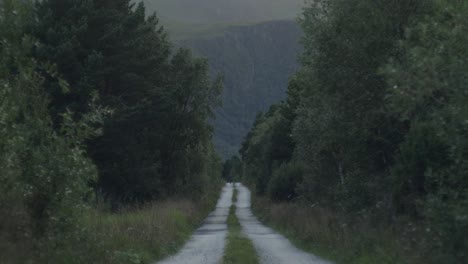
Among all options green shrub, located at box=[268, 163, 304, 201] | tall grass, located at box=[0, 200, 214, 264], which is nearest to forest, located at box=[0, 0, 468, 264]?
tall grass, located at box=[0, 200, 214, 264]

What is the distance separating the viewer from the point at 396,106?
13883 mm

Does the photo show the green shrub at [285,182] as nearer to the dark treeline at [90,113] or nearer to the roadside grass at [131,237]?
the dark treeline at [90,113]

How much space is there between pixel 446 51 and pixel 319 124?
48.6ft

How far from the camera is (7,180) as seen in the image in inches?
605

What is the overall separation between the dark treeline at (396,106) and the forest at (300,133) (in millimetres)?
46

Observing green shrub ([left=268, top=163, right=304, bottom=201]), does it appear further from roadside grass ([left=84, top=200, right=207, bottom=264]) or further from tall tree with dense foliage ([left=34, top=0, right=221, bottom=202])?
roadside grass ([left=84, top=200, right=207, bottom=264])

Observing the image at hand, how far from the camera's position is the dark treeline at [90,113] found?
52.1 feet

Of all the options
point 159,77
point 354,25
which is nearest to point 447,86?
point 354,25

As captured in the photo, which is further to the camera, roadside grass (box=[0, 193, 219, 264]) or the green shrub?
the green shrub

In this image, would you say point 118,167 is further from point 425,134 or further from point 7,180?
point 7,180

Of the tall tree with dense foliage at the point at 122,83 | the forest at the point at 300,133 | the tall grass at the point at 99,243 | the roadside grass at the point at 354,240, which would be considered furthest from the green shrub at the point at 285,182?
the tall grass at the point at 99,243

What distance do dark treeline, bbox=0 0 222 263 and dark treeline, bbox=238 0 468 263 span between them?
6830 millimetres

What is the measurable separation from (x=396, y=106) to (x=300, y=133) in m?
23.4

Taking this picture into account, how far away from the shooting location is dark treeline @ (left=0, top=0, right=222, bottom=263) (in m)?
15.9
